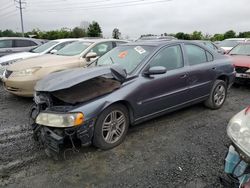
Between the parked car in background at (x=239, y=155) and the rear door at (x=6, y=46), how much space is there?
10045 millimetres

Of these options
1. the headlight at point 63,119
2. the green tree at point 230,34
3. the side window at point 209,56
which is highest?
the green tree at point 230,34

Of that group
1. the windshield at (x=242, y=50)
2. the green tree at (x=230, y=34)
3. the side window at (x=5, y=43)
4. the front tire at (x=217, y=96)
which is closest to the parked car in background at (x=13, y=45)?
the side window at (x=5, y=43)

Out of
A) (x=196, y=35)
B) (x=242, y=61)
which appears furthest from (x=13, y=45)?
(x=196, y=35)

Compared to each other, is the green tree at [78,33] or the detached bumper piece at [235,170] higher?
the green tree at [78,33]

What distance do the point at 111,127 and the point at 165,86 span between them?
1.24m

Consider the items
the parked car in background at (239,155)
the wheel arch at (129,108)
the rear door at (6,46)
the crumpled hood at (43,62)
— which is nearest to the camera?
the parked car in background at (239,155)

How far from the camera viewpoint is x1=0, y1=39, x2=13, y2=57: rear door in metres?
9.90

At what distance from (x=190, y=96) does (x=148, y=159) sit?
72.7 inches

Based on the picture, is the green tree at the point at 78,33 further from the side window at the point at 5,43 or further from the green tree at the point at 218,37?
the side window at the point at 5,43

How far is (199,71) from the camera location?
4590 millimetres

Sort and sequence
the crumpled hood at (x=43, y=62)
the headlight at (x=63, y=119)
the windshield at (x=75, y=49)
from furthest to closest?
the windshield at (x=75, y=49), the crumpled hood at (x=43, y=62), the headlight at (x=63, y=119)

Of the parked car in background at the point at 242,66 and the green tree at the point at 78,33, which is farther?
the green tree at the point at 78,33

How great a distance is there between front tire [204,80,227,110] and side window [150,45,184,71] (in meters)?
1.21

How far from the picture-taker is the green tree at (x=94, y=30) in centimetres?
3412
